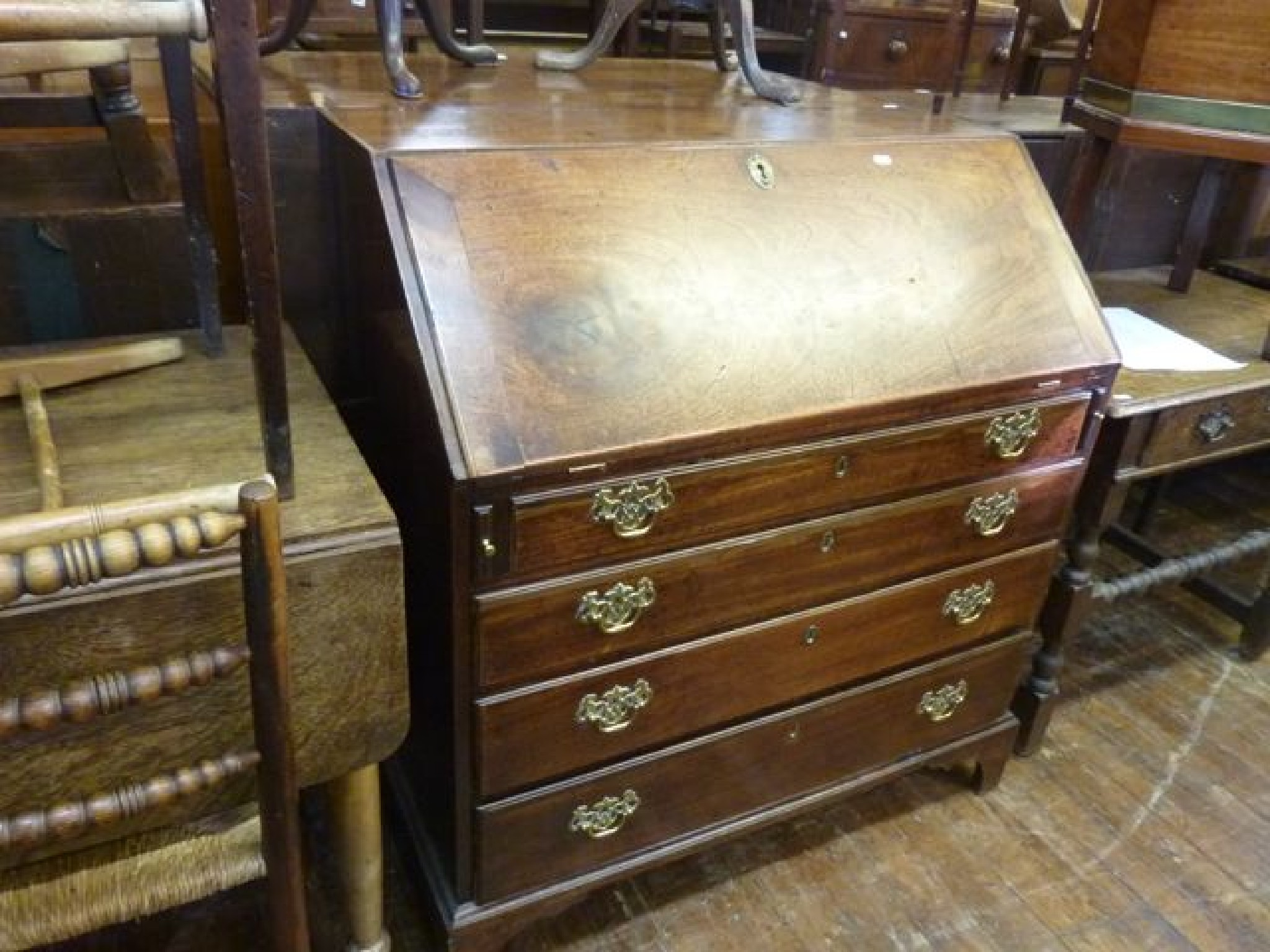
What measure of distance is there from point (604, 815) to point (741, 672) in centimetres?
27

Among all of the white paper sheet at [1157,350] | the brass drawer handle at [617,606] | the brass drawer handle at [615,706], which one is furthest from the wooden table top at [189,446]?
the white paper sheet at [1157,350]

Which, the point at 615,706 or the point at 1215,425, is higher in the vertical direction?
the point at 1215,425

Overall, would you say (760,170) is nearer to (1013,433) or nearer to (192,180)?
(1013,433)

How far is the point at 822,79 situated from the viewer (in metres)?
3.13

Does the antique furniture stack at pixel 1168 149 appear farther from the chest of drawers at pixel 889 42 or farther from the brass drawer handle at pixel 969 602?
the chest of drawers at pixel 889 42

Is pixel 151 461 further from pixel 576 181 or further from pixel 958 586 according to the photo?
pixel 958 586

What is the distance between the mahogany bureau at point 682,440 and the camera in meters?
1.11

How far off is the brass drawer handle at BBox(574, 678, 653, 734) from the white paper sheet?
3.29 ft

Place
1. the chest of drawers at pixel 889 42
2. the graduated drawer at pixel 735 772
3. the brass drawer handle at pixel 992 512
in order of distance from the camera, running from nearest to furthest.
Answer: the graduated drawer at pixel 735 772
the brass drawer handle at pixel 992 512
the chest of drawers at pixel 889 42

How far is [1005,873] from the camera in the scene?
1.70 metres

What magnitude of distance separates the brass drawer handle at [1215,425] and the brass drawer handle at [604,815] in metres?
1.12

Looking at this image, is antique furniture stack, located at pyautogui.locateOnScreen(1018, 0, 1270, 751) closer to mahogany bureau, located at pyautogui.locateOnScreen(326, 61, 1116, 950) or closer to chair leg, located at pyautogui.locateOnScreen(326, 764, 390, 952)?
mahogany bureau, located at pyautogui.locateOnScreen(326, 61, 1116, 950)

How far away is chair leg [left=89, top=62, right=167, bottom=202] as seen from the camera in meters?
1.37

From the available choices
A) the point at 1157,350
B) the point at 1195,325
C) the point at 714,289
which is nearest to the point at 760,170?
the point at 714,289
